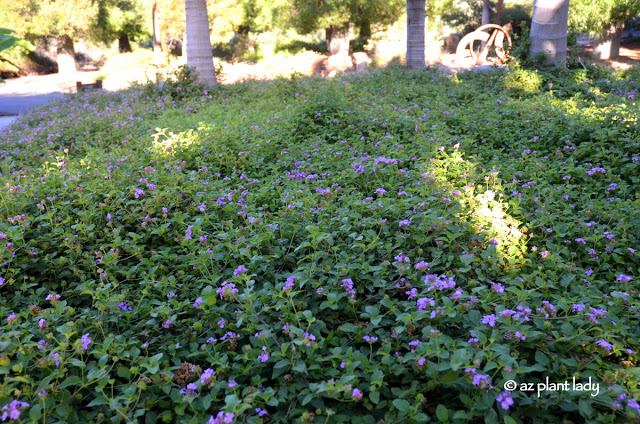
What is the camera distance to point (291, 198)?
3551mm

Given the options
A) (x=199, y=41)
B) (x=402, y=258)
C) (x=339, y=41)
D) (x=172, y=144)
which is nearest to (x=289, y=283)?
(x=402, y=258)

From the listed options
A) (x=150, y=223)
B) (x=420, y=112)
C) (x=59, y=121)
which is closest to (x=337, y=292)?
(x=150, y=223)

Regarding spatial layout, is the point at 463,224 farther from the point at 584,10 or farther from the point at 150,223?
the point at 584,10

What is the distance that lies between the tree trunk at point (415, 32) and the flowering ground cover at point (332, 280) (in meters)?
6.24

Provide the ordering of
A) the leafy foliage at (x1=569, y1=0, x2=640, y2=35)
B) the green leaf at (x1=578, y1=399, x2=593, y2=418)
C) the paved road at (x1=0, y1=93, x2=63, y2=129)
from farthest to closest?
the leafy foliage at (x1=569, y1=0, x2=640, y2=35)
the paved road at (x1=0, y1=93, x2=63, y2=129)
the green leaf at (x1=578, y1=399, x2=593, y2=418)

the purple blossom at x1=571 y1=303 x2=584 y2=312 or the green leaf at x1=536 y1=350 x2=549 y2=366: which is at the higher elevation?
the purple blossom at x1=571 y1=303 x2=584 y2=312

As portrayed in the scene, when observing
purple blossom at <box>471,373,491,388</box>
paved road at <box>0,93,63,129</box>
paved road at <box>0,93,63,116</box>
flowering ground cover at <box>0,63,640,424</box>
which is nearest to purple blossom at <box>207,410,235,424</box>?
flowering ground cover at <box>0,63,640,424</box>

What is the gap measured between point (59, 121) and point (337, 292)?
661 cm

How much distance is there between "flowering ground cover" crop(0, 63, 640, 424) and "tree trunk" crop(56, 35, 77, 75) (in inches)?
904

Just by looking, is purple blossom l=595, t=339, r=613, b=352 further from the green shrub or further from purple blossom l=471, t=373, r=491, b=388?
the green shrub

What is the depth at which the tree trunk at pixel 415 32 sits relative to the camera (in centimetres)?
1064

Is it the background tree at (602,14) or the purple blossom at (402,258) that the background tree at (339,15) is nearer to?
the background tree at (602,14)

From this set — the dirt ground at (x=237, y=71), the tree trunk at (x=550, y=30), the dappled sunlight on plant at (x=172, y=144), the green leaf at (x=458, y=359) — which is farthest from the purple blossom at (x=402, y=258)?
the dirt ground at (x=237, y=71)

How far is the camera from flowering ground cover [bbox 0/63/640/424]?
1938 mm
